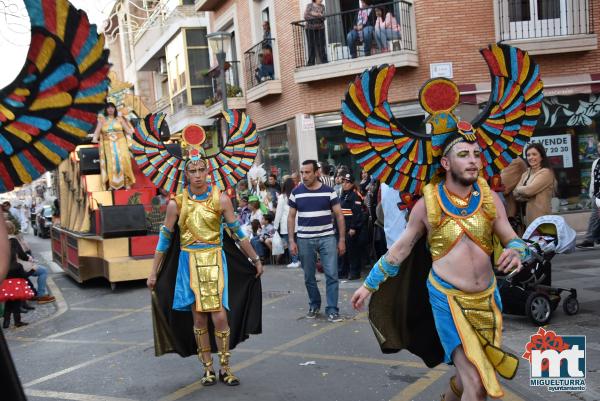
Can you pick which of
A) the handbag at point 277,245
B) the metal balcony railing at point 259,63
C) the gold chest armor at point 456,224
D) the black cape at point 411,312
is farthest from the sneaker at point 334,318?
the metal balcony railing at point 259,63

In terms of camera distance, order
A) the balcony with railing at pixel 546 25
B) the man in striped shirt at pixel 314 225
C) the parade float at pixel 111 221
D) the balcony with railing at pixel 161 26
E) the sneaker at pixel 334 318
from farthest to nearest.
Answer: the balcony with railing at pixel 161 26 < the balcony with railing at pixel 546 25 < the parade float at pixel 111 221 < the man in striped shirt at pixel 314 225 < the sneaker at pixel 334 318

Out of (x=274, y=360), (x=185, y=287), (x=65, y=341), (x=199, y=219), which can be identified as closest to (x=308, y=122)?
(x=65, y=341)

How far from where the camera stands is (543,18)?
56.2 feet

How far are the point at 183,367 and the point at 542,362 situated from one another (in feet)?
10.9

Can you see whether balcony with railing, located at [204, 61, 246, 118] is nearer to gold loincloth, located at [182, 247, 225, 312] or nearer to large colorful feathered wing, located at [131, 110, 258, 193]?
large colorful feathered wing, located at [131, 110, 258, 193]

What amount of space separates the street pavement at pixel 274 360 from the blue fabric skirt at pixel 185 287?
2.27 ft

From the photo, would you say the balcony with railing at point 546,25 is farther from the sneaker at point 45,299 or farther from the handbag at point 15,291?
the handbag at point 15,291

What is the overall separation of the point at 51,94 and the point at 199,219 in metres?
3.10

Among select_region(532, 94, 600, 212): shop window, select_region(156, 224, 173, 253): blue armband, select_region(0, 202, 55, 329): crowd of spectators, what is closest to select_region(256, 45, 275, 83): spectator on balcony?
select_region(532, 94, 600, 212): shop window

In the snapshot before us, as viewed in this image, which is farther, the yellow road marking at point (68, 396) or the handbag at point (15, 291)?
the handbag at point (15, 291)

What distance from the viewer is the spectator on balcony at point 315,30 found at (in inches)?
733

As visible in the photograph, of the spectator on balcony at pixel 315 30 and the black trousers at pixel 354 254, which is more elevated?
the spectator on balcony at pixel 315 30

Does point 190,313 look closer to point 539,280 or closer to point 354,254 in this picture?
point 539,280

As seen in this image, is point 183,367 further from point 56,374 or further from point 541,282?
point 541,282
